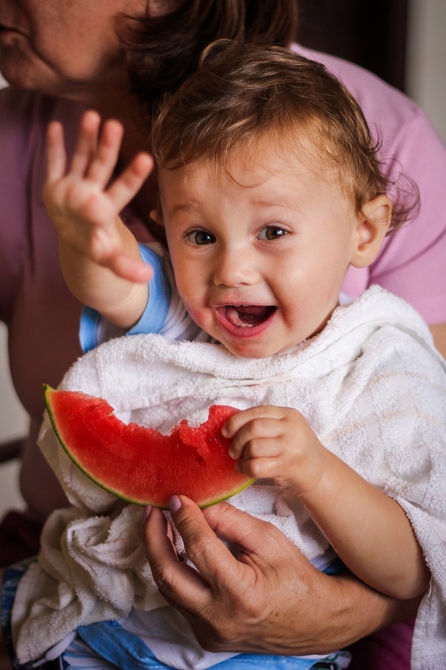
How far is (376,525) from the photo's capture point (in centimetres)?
97

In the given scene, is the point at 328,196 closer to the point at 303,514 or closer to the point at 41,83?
the point at 303,514

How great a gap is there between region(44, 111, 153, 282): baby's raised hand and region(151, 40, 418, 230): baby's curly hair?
0.73 ft

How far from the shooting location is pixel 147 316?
3.66 ft

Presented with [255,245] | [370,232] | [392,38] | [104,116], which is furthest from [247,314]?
[392,38]

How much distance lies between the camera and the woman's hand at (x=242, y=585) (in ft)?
3.09

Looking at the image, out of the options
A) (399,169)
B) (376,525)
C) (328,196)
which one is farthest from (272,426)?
(399,169)

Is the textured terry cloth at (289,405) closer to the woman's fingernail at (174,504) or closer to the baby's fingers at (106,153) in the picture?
the woman's fingernail at (174,504)

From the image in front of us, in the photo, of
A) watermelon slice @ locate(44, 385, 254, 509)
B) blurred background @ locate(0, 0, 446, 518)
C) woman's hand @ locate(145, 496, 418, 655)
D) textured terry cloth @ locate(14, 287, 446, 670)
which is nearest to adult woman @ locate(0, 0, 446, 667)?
woman's hand @ locate(145, 496, 418, 655)

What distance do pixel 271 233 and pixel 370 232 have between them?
0.66 ft

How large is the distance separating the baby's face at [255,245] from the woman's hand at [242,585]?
0.78ft

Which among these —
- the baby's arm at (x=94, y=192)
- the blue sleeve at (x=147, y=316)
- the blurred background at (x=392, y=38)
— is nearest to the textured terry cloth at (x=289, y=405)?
the blue sleeve at (x=147, y=316)

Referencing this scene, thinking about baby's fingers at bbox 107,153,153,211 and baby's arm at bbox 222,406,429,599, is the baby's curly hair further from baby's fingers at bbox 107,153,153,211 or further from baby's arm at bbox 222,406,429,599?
baby's arm at bbox 222,406,429,599

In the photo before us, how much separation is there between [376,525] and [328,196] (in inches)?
17.0

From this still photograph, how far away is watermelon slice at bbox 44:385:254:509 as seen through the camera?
0.96 metres
